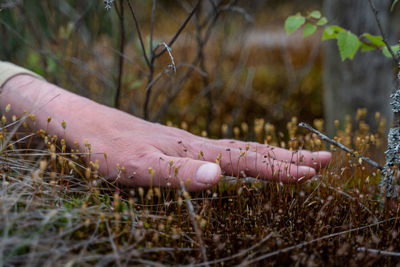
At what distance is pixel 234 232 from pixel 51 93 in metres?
1.23

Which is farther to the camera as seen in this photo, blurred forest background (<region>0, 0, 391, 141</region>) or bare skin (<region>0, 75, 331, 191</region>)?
blurred forest background (<region>0, 0, 391, 141</region>)

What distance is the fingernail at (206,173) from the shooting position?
1265 millimetres

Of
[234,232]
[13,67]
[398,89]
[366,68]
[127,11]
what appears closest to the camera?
[234,232]

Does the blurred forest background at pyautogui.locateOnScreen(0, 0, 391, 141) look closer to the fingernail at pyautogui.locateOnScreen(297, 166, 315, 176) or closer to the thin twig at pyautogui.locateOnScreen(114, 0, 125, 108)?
the thin twig at pyautogui.locateOnScreen(114, 0, 125, 108)

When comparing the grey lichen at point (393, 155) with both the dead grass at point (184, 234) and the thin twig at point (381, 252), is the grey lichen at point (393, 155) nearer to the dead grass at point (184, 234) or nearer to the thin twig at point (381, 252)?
the dead grass at point (184, 234)

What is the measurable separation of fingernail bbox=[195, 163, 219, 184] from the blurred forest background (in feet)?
5.45

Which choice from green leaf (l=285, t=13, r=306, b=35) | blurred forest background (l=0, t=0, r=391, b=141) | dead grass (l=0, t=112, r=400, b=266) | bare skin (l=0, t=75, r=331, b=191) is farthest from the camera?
blurred forest background (l=0, t=0, r=391, b=141)

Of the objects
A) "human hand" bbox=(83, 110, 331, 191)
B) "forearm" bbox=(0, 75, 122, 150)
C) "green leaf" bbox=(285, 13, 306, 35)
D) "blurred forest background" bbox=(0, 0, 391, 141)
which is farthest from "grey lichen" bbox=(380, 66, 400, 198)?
"blurred forest background" bbox=(0, 0, 391, 141)

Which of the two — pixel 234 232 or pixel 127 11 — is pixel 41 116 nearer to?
pixel 234 232

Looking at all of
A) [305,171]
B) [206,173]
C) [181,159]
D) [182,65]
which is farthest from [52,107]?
[182,65]

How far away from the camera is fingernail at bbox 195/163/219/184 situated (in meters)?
1.26

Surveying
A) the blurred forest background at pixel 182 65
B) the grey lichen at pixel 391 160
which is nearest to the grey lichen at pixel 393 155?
the grey lichen at pixel 391 160

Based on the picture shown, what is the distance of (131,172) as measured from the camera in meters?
1.45

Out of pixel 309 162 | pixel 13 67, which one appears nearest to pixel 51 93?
pixel 13 67
